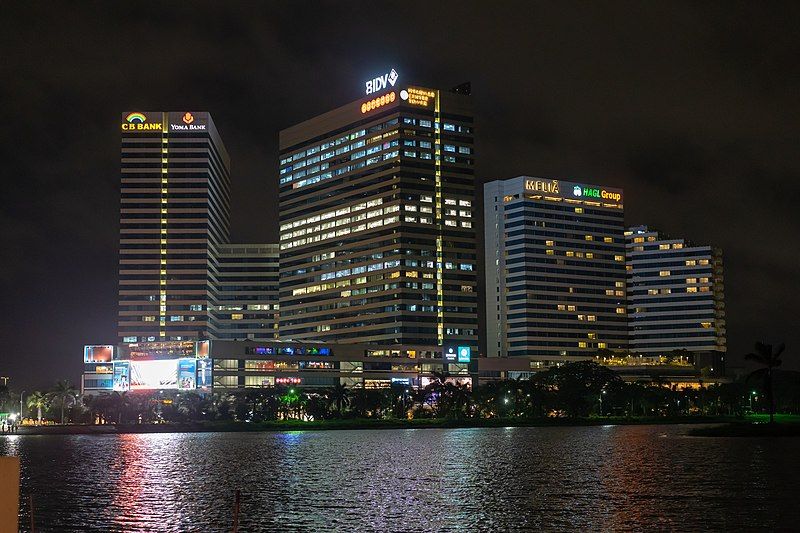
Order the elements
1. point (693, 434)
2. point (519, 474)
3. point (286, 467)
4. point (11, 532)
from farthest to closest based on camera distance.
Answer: point (693, 434) < point (286, 467) < point (519, 474) < point (11, 532)

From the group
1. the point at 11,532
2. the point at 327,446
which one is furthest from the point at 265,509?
the point at 327,446

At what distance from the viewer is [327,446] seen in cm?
15675

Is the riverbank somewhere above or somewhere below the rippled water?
below

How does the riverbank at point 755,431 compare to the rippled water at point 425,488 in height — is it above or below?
below

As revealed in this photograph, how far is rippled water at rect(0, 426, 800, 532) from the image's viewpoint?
5994 cm

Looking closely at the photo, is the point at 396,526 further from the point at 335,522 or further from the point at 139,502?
the point at 139,502

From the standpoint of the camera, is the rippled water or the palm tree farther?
the palm tree

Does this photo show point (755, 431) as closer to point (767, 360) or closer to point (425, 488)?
point (767, 360)

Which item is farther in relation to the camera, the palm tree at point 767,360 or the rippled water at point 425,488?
the palm tree at point 767,360

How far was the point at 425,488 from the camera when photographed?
80.9 metres

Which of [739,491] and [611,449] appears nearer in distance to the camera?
[739,491]

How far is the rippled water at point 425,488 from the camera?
2360 inches

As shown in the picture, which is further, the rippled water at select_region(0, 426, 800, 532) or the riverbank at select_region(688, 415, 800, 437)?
the riverbank at select_region(688, 415, 800, 437)

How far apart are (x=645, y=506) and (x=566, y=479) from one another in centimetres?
2335
